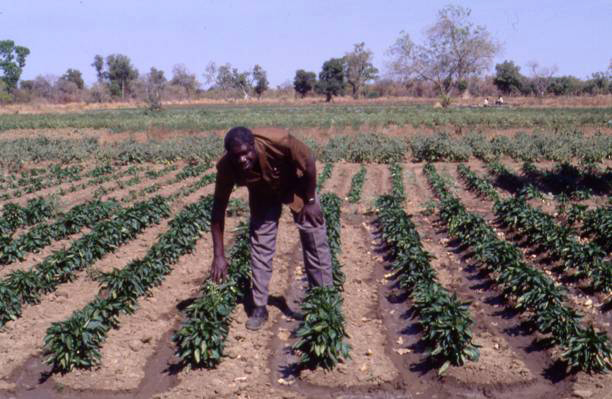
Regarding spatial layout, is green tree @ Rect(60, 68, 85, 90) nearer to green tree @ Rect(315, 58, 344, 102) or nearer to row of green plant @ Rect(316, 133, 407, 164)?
green tree @ Rect(315, 58, 344, 102)

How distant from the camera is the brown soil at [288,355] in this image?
4.27 m

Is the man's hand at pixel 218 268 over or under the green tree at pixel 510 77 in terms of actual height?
under

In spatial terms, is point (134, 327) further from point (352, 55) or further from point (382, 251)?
point (352, 55)

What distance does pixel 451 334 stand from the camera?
446cm

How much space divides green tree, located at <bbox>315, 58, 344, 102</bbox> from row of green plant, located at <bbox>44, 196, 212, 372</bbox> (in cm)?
6594

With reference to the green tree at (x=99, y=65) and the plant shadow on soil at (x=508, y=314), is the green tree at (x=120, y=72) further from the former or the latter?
the plant shadow on soil at (x=508, y=314)

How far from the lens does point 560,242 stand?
7176mm

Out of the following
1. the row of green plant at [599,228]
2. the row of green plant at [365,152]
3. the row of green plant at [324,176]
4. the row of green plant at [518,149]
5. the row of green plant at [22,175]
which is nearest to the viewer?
the row of green plant at [599,228]

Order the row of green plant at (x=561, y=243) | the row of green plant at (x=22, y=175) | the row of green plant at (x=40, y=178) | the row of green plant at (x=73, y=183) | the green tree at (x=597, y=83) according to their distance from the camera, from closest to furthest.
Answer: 1. the row of green plant at (x=561, y=243)
2. the row of green plant at (x=73, y=183)
3. the row of green plant at (x=40, y=178)
4. the row of green plant at (x=22, y=175)
5. the green tree at (x=597, y=83)

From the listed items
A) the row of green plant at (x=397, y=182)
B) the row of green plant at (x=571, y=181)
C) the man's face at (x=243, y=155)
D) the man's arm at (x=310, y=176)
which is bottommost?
the row of green plant at (x=397, y=182)

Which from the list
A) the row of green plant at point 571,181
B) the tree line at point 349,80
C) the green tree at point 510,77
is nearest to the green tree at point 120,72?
the tree line at point 349,80

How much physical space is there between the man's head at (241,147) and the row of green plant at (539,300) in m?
2.78

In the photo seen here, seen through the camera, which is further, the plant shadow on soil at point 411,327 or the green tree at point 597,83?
the green tree at point 597,83

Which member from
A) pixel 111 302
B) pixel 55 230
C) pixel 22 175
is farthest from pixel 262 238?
pixel 22 175
